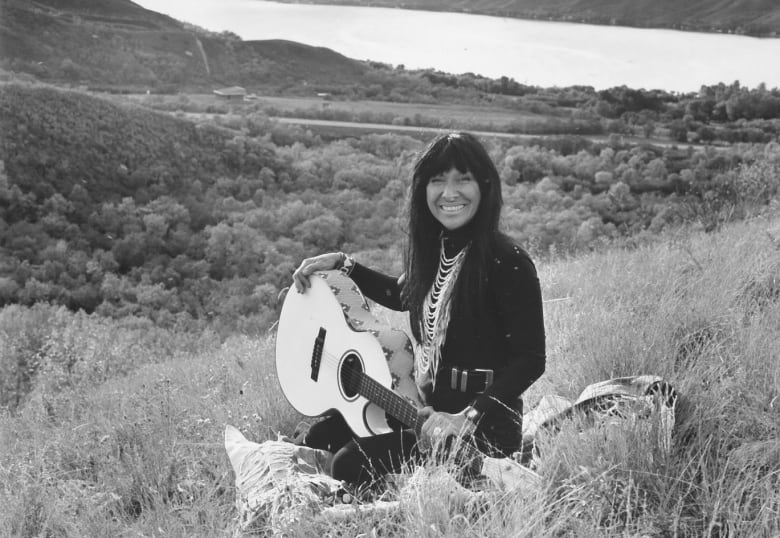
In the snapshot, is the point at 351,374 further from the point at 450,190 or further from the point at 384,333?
the point at 450,190

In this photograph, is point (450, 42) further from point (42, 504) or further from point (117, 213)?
point (42, 504)

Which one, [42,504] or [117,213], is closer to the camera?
[42,504]

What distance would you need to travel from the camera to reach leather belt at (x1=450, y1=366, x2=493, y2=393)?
2.04 meters

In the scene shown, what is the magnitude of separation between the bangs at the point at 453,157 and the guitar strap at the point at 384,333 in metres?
0.62

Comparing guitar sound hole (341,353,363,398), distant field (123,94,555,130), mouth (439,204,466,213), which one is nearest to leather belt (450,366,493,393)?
guitar sound hole (341,353,363,398)

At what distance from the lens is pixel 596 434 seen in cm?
168

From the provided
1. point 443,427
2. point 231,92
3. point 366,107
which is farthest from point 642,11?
point 443,427

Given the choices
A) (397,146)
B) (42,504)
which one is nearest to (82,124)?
(397,146)

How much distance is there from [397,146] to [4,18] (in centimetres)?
1875

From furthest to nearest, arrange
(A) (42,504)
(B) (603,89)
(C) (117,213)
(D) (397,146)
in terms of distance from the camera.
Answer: (D) (397,146) < (B) (603,89) < (C) (117,213) < (A) (42,504)

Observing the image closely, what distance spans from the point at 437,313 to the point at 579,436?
1.95ft

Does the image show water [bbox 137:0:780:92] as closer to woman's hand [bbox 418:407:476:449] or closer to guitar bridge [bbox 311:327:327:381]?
guitar bridge [bbox 311:327:327:381]

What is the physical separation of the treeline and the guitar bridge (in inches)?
351

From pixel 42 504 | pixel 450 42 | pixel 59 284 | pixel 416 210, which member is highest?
pixel 450 42
